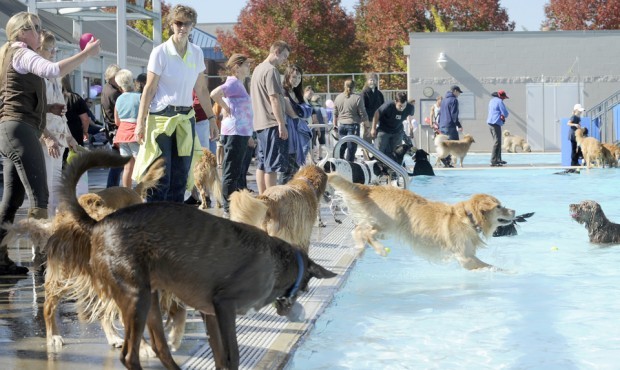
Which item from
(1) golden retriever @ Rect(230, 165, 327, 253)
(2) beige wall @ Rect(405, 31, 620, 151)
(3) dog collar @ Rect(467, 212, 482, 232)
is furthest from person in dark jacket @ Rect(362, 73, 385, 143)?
(2) beige wall @ Rect(405, 31, 620, 151)

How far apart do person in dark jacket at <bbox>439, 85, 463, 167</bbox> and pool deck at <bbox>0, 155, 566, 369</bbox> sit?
1502cm

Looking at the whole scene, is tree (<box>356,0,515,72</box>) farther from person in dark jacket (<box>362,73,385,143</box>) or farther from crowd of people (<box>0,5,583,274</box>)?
crowd of people (<box>0,5,583,274</box>)

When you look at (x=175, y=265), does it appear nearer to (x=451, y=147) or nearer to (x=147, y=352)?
(x=147, y=352)

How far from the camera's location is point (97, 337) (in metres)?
5.12

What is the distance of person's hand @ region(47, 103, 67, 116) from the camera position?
23.9 ft

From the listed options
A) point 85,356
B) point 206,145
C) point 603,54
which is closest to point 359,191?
point 206,145

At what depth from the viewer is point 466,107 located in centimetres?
3070

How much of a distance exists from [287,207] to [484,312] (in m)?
1.73

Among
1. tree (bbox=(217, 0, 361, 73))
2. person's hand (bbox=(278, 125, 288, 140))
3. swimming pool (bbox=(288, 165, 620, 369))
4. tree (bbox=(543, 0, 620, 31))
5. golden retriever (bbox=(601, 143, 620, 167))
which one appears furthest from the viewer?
tree (bbox=(543, 0, 620, 31))

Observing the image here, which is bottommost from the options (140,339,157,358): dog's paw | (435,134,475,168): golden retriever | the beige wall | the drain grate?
the drain grate

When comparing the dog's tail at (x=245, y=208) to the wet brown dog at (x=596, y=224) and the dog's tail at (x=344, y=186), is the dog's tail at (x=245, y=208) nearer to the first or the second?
the dog's tail at (x=344, y=186)

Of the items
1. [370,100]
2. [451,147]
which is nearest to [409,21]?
[451,147]

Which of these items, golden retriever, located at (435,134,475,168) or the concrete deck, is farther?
golden retriever, located at (435,134,475,168)

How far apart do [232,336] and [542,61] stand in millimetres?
28446
